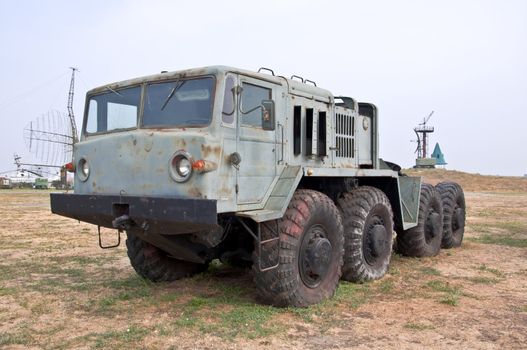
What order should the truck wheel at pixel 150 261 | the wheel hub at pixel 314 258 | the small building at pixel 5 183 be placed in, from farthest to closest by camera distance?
the small building at pixel 5 183
the truck wheel at pixel 150 261
the wheel hub at pixel 314 258

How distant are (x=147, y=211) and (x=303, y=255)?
1.84m

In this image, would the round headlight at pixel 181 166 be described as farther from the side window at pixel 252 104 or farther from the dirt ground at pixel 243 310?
the dirt ground at pixel 243 310

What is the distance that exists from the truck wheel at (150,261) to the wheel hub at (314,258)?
7.04 feet

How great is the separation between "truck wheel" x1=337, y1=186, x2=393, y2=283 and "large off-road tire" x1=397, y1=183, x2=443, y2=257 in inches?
62.2

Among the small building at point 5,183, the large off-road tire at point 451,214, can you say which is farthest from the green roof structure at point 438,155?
the large off-road tire at point 451,214

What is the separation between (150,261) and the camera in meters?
7.01

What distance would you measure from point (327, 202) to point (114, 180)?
8.03 feet

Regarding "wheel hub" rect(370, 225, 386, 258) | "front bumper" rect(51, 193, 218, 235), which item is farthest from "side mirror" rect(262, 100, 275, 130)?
"wheel hub" rect(370, 225, 386, 258)

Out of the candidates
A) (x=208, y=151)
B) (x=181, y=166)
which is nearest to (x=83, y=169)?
(x=181, y=166)

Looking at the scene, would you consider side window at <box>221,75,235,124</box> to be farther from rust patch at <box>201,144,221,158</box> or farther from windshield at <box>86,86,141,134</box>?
windshield at <box>86,86,141,134</box>

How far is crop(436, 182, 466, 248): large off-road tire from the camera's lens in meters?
10.5

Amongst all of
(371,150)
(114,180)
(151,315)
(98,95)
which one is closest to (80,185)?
(114,180)

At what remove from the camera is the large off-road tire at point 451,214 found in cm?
1054

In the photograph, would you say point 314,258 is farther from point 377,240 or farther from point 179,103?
point 179,103
